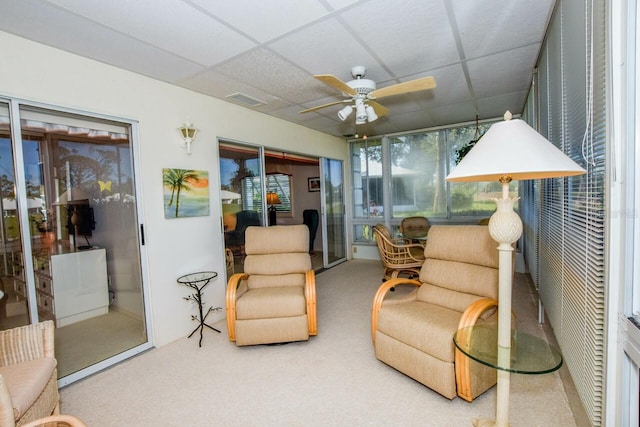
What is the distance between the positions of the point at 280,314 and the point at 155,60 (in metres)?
2.48

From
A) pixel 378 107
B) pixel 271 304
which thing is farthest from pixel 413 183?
pixel 271 304

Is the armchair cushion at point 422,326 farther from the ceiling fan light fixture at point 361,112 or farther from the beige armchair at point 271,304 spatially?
the ceiling fan light fixture at point 361,112

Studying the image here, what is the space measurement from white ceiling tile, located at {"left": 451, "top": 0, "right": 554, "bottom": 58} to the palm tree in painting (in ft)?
9.21

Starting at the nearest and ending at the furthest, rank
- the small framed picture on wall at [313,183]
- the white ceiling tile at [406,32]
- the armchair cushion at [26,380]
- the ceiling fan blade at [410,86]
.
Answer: the armchair cushion at [26,380], the white ceiling tile at [406,32], the ceiling fan blade at [410,86], the small framed picture on wall at [313,183]

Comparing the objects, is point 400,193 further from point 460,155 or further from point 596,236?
point 596,236

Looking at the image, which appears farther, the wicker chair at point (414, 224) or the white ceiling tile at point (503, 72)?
the wicker chair at point (414, 224)

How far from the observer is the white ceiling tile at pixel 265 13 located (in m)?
1.90

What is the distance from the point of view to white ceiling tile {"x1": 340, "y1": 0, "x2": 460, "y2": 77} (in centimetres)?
202

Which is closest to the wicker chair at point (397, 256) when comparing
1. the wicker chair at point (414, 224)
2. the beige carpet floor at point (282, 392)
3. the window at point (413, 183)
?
the wicker chair at point (414, 224)

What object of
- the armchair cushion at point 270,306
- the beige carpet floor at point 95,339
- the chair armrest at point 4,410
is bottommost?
the beige carpet floor at point 95,339

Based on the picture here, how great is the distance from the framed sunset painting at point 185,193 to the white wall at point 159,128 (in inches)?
2.4

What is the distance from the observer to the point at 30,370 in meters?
1.67

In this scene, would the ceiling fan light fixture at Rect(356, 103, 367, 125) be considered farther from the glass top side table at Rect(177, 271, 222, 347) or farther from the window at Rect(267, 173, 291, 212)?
the window at Rect(267, 173, 291, 212)

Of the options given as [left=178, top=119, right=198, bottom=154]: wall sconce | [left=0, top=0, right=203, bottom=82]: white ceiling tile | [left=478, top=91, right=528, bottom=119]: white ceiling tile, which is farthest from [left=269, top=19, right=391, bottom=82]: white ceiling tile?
[left=478, top=91, right=528, bottom=119]: white ceiling tile
